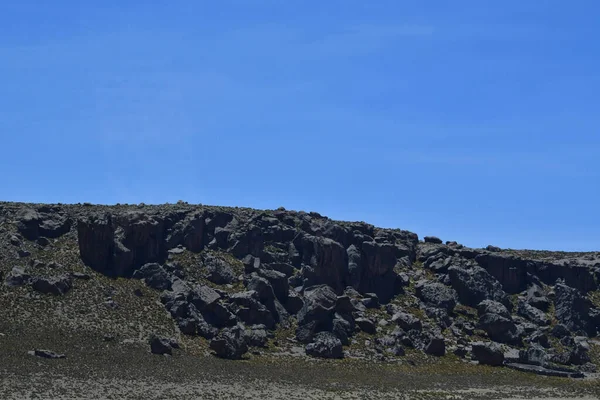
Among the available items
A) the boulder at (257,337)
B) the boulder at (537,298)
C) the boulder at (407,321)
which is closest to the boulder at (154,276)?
the boulder at (257,337)

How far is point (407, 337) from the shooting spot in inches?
3883

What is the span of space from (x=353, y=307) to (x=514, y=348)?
2084 cm

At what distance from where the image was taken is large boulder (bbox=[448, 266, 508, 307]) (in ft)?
374

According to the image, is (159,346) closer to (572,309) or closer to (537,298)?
(537,298)

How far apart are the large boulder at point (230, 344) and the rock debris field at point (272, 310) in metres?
0.15

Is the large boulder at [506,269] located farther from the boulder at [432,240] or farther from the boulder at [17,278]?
the boulder at [17,278]

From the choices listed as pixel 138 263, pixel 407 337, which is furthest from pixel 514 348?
pixel 138 263

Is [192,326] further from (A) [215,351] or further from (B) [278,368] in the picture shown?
(B) [278,368]

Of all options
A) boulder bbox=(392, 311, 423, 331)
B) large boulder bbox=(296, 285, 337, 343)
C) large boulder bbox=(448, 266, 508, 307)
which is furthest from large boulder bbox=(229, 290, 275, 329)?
large boulder bbox=(448, 266, 508, 307)

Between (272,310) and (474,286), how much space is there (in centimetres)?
3136

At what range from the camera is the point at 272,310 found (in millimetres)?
99438

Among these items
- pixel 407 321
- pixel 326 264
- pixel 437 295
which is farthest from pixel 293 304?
pixel 437 295

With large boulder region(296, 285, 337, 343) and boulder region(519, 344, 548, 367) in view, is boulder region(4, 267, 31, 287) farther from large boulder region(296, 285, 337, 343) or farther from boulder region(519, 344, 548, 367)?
boulder region(519, 344, 548, 367)

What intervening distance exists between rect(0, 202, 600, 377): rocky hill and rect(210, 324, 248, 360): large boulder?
0.57 ft
